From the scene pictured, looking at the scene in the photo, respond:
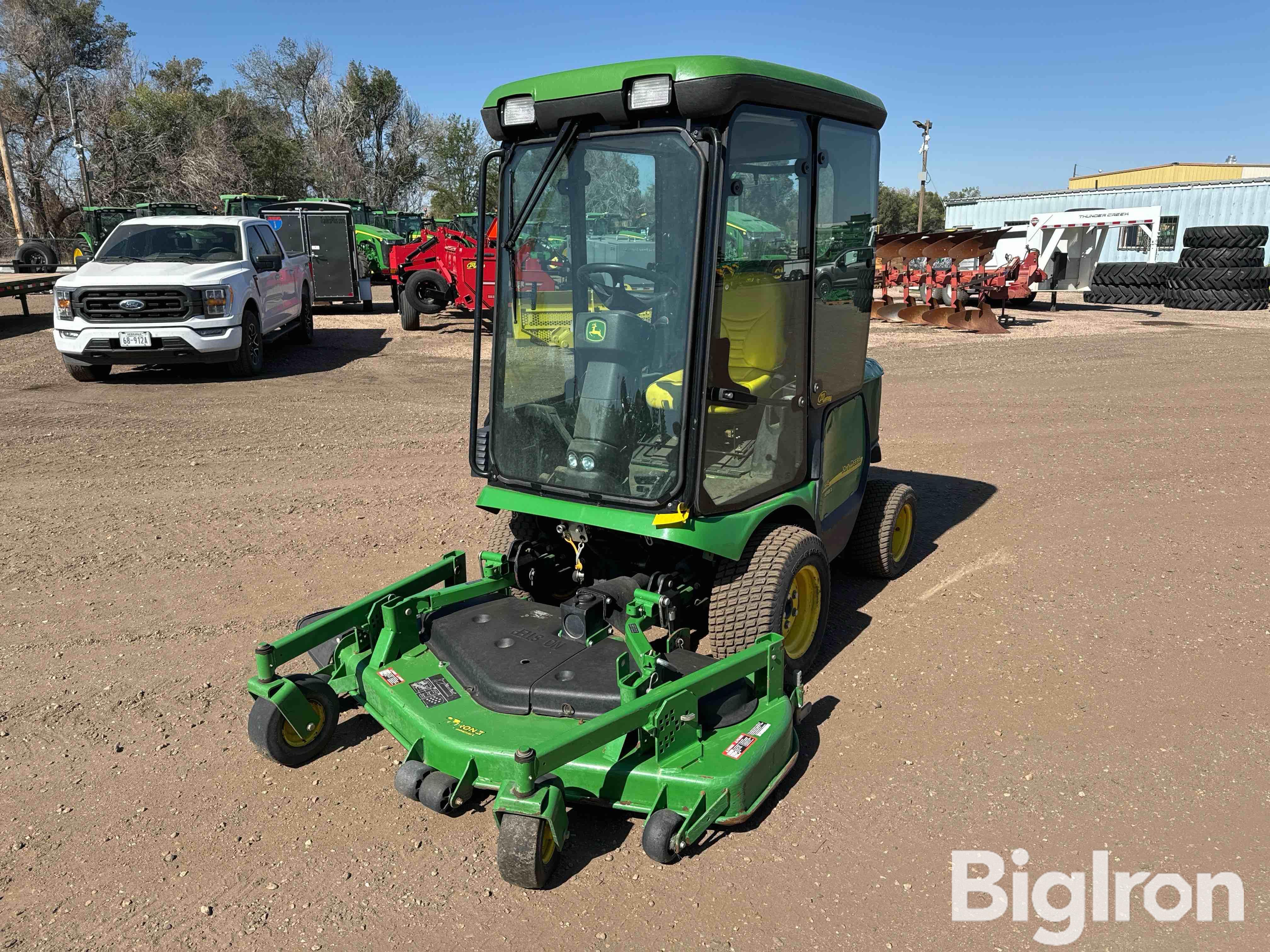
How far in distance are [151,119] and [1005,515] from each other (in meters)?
44.8

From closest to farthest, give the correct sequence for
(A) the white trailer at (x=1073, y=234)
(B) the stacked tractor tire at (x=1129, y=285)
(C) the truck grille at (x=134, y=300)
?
(C) the truck grille at (x=134, y=300) < (A) the white trailer at (x=1073, y=234) < (B) the stacked tractor tire at (x=1129, y=285)

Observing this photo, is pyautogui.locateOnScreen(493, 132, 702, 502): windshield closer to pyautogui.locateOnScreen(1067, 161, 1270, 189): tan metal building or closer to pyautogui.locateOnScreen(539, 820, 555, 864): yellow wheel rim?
pyautogui.locateOnScreen(539, 820, 555, 864): yellow wheel rim

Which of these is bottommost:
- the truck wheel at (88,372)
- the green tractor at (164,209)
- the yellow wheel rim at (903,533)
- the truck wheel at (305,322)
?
the yellow wheel rim at (903,533)

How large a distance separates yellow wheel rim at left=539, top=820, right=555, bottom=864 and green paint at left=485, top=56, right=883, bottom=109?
2603mm

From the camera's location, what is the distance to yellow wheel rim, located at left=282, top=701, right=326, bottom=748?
351 centimetres

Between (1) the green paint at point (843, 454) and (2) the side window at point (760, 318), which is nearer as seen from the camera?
(2) the side window at point (760, 318)

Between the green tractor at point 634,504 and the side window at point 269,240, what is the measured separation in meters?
10.1

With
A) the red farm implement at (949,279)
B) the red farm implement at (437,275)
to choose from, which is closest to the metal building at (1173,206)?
the red farm implement at (949,279)

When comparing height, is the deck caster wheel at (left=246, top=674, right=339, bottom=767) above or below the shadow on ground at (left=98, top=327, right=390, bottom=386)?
below

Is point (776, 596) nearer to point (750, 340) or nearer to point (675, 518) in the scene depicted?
point (675, 518)

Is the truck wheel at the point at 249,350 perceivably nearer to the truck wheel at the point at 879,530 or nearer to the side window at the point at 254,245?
the side window at the point at 254,245

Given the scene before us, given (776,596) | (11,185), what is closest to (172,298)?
(776,596)

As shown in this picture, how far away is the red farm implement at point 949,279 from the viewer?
742 inches

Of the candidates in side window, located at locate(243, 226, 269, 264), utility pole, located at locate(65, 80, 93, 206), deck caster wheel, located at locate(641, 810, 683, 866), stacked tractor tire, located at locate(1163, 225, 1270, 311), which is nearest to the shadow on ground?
side window, located at locate(243, 226, 269, 264)
